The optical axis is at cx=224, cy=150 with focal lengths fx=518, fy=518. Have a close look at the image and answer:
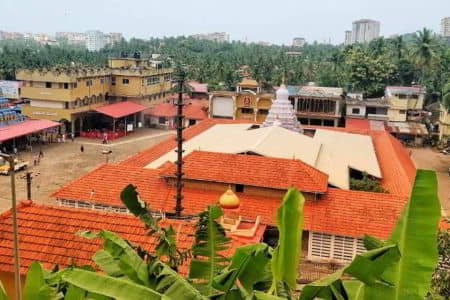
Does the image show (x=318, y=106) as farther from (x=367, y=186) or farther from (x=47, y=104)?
(x=47, y=104)

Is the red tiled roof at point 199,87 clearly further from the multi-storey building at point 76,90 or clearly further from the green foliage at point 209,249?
the green foliage at point 209,249

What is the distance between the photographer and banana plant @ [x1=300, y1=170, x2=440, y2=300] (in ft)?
17.2

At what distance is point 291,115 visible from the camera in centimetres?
3541

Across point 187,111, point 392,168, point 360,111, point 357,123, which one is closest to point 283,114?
point 392,168

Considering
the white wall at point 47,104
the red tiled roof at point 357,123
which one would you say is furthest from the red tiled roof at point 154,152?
the white wall at point 47,104

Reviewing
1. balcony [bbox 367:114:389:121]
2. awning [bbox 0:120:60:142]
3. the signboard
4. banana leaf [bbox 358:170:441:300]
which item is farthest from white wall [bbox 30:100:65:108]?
banana leaf [bbox 358:170:441:300]

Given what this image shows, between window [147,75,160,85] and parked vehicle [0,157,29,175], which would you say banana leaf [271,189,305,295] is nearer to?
parked vehicle [0,157,29,175]

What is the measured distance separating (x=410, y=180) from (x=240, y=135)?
395 inches

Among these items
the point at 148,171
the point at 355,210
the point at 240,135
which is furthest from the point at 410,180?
the point at 148,171

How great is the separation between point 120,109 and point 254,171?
1247 inches

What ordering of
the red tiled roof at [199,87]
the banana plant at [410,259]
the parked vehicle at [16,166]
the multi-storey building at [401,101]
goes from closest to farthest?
the banana plant at [410,259]
the parked vehicle at [16,166]
the multi-storey building at [401,101]
the red tiled roof at [199,87]

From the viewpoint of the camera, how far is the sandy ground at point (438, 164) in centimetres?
3366

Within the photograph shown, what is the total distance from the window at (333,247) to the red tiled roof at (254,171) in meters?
1.93

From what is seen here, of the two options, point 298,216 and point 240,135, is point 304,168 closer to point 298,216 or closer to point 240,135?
point 240,135
